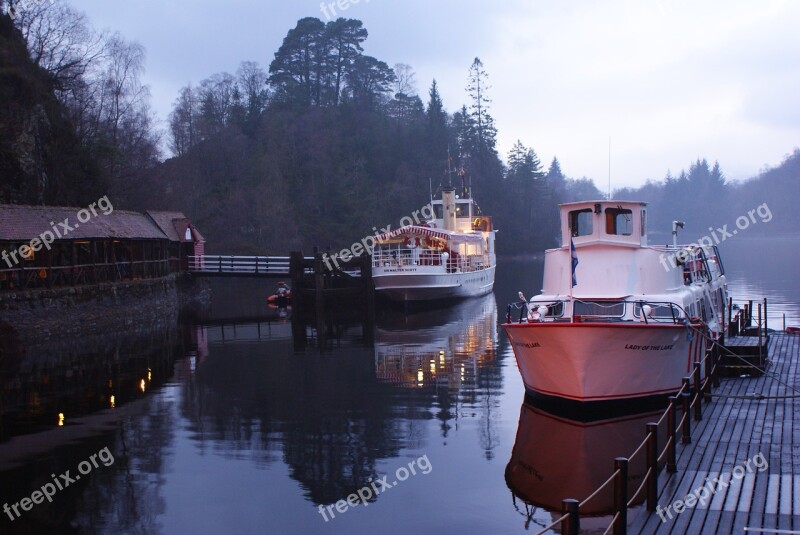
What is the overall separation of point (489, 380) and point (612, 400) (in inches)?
287

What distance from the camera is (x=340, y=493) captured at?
14.9 metres

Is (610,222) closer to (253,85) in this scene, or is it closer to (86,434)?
(86,434)

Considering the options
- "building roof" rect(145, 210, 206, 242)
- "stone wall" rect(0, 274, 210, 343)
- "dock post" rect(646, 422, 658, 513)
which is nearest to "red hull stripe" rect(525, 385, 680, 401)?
"dock post" rect(646, 422, 658, 513)

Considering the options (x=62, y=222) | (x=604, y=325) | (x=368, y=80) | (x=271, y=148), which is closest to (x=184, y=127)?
(x=271, y=148)

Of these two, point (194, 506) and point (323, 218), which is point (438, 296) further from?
point (323, 218)

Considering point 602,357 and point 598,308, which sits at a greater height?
point 598,308

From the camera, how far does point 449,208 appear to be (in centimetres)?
5922

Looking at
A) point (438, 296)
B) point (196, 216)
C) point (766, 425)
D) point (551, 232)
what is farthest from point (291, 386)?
point (551, 232)

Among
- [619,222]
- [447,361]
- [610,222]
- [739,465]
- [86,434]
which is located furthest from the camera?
[447,361]

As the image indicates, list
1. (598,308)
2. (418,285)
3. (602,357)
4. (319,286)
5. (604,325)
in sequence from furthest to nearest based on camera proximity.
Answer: (418,285), (319,286), (598,308), (602,357), (604,325)

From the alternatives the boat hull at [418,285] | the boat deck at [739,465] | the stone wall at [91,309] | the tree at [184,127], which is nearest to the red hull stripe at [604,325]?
the boat deck at [739,465]

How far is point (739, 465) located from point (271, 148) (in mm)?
85221

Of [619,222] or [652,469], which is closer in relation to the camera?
[652,469]

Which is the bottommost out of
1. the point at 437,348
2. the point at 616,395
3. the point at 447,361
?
the point at 447,361
